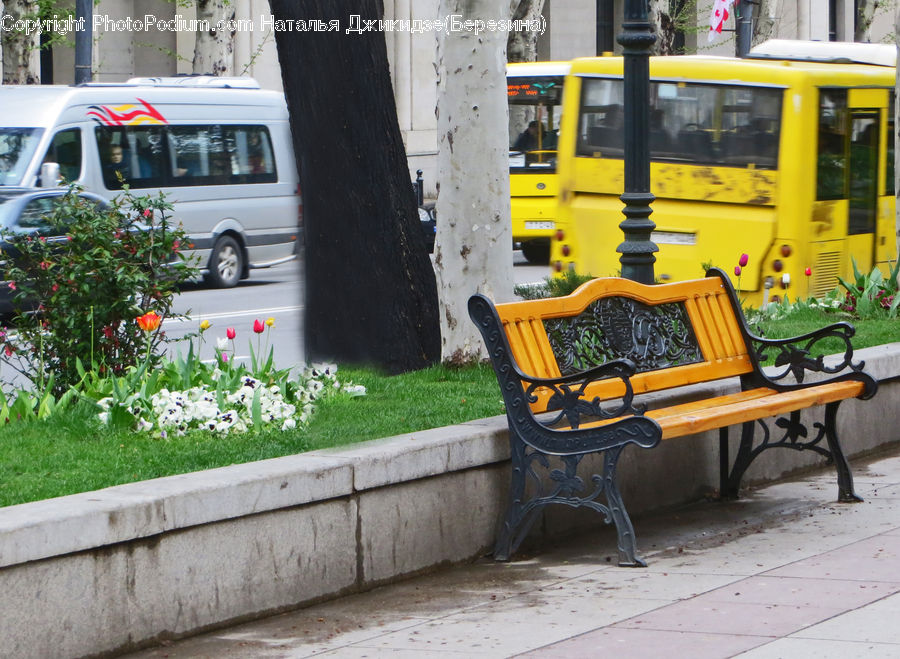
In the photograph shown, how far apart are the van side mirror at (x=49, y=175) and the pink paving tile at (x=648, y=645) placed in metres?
16.5

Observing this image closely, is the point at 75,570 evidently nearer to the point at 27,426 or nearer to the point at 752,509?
the point at 27,426

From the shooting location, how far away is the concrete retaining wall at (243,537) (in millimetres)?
4992

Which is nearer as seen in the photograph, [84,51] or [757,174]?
[757,174]

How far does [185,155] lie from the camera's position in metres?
23.6

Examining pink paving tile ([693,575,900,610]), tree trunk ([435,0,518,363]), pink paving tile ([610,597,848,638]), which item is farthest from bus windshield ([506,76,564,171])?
pink paving tile ([610,597,848,638])

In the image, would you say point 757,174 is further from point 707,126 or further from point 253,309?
point 253,309

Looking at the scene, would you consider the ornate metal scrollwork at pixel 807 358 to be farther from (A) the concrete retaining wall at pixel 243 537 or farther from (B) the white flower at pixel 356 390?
(B) the white flower at pixel 356 390

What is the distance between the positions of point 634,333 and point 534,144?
18.9 metres

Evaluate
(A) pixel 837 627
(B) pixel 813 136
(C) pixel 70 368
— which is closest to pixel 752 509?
(A) pixel 837 627

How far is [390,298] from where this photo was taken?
9703 mm

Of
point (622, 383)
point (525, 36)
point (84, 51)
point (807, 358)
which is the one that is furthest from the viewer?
point (525, 36)

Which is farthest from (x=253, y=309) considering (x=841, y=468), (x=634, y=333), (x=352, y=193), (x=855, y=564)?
(x=855, y=564)

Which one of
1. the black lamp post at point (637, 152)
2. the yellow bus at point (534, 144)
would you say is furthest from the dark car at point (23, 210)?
the black lamp post at point (637, 152)

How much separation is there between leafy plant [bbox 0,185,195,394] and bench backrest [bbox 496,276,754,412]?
2139 millimetres
